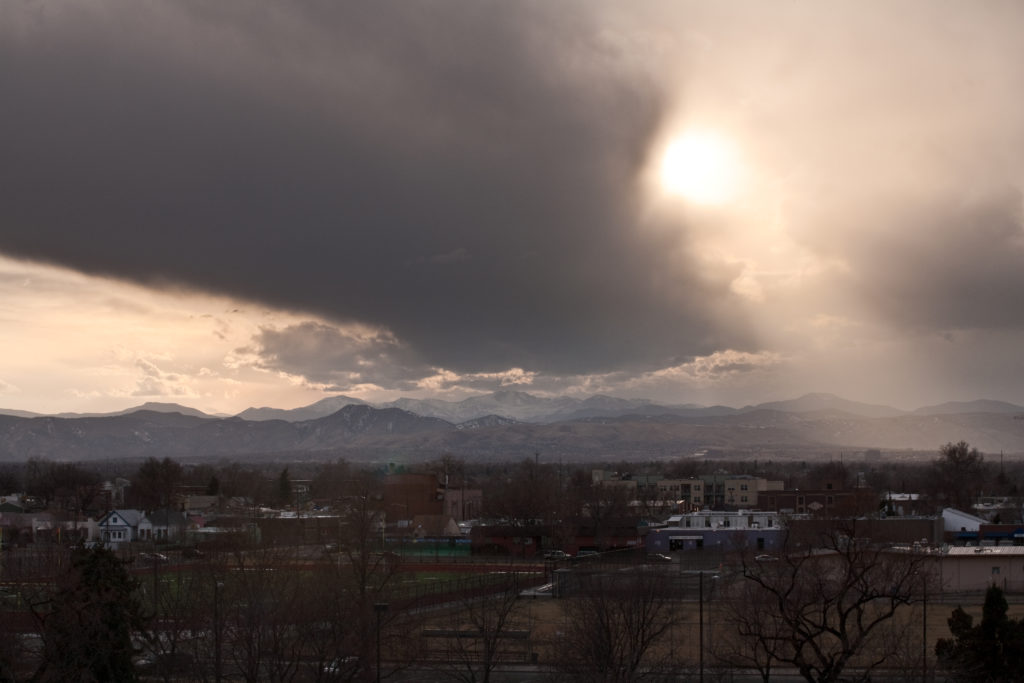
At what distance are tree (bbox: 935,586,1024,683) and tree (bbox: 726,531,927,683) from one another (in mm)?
1803

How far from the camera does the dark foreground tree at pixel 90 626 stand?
21.6 m

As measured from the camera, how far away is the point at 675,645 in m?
→ 32.2

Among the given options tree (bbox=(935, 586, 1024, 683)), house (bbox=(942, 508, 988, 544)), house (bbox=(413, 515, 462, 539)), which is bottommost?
house (bbox=(413, 515, 462, 539))

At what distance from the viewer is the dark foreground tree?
21.6 meters

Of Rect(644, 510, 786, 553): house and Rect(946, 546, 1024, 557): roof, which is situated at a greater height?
Rect(946, 546, 1024, 557): roof

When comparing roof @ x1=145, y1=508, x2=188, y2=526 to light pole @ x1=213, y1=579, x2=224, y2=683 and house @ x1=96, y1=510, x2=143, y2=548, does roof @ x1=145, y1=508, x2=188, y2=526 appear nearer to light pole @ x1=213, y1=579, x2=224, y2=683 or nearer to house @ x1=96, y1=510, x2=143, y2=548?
house @ x1=96, y1=510, x2=143, y2=548

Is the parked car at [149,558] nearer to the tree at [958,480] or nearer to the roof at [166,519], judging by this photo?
the roof at [166,519]

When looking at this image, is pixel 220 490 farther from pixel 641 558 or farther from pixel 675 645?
pixel 675 645

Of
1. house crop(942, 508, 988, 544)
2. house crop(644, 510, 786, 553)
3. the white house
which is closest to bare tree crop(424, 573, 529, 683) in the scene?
house crop(644, 510, 786, 553)

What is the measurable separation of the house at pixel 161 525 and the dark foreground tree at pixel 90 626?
51993mm

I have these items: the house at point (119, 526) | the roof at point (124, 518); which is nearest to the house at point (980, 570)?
the house at point (119, 526)

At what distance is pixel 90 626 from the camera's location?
71.9 feet

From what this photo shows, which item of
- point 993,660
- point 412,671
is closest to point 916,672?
point 993,660

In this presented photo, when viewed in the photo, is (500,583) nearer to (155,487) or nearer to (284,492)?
(284,492)
